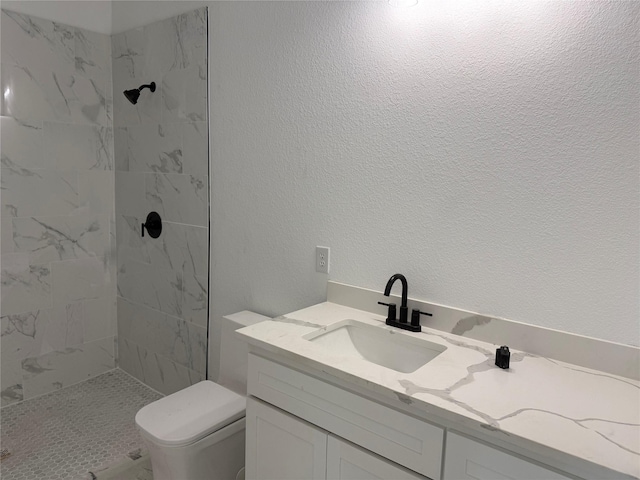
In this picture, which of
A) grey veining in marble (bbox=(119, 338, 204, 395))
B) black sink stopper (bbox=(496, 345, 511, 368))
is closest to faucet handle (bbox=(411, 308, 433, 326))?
black sink stopper (bbox=(496, 345, 511, 368))

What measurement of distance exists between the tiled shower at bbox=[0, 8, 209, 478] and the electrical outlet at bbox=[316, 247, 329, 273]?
0.76 metres

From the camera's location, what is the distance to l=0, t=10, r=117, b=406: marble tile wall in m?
2.58

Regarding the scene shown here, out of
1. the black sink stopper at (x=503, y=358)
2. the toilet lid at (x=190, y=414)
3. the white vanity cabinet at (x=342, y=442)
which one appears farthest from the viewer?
the toilet lid at (x=190, y=414)

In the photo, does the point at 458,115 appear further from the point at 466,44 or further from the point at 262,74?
the point at 262,74

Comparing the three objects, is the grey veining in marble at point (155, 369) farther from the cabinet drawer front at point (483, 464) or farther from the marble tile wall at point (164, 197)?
the cabinet drawer front at point (483, 464)

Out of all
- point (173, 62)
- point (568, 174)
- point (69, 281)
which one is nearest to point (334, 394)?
point (568, 174)

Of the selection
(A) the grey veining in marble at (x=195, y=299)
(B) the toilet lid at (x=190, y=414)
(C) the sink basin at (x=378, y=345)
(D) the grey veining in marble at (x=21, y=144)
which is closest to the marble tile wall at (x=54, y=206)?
(D) the grey veining in marble at (x=21, y=144)

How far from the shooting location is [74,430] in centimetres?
248

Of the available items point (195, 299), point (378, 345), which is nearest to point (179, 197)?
point (195, 299)

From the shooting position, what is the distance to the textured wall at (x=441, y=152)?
1313 millimetres

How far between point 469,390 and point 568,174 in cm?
69

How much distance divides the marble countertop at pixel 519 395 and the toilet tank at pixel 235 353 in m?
0.56

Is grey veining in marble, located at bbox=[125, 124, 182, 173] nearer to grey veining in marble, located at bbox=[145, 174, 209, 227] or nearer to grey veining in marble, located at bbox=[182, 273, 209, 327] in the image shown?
grey veining in marble, located at bbox=[145, 174, 209, 227]

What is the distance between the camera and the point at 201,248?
2.49 meters
